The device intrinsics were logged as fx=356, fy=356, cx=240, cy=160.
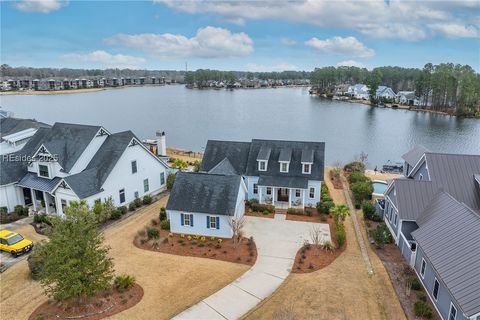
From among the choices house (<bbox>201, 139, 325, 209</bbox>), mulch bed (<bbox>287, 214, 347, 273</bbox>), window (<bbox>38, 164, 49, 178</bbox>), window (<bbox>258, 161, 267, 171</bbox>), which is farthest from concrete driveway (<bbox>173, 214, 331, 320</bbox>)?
window (<bbox>38, 164, 49, 178</bbox>)

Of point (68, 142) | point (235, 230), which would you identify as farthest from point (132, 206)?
point (235, 230)

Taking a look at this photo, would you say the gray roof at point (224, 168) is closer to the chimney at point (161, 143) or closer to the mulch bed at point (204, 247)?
the mulch bed at point (204, 247)

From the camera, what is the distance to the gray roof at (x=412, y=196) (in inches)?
932

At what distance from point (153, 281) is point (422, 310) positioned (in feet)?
46.5

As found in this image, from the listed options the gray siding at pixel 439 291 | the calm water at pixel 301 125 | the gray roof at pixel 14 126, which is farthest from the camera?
the calm water at pixel 301 125

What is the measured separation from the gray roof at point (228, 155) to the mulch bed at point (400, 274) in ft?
48.8

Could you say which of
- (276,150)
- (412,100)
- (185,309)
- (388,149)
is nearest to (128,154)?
(276,150)

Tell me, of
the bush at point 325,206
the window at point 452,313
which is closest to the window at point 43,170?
the bush at point 325,206

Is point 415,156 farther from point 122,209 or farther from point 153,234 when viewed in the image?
point 122,209

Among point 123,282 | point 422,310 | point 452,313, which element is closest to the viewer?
point 452,313

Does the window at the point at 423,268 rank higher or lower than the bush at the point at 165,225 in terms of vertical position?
higher

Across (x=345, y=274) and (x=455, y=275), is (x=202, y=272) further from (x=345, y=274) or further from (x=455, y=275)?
(x=455, y=275)

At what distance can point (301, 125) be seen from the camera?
8481 centimetres

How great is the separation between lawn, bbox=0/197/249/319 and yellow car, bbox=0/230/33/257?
3.91 ft
